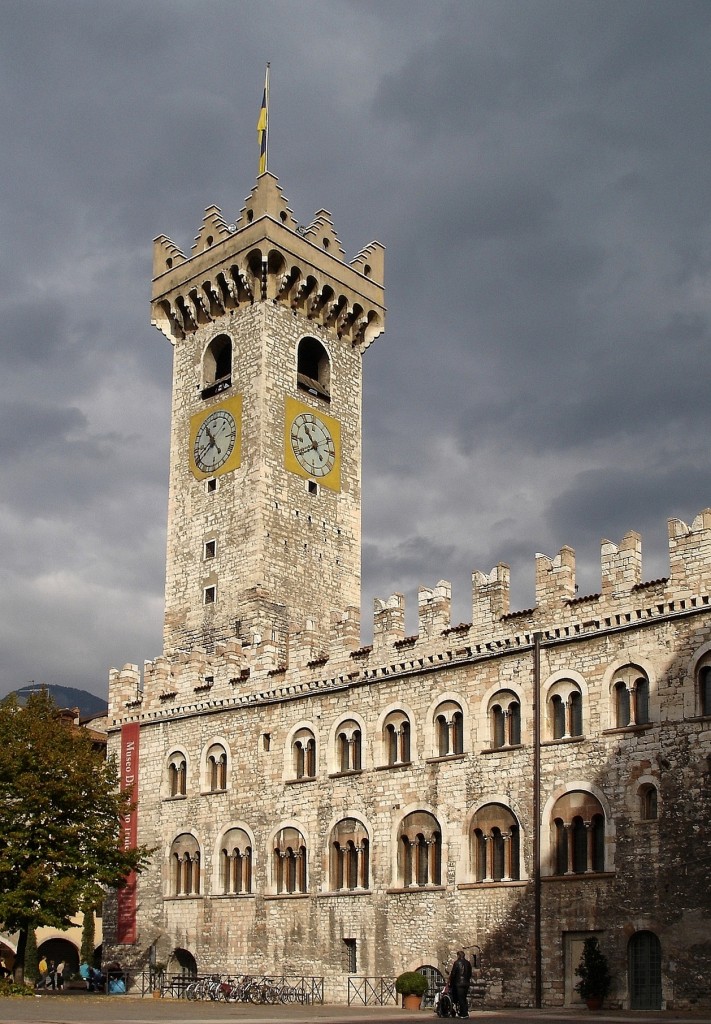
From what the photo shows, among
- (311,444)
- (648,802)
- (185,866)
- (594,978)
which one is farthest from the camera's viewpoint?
(311,444)

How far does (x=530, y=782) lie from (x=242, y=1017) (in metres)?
10.9

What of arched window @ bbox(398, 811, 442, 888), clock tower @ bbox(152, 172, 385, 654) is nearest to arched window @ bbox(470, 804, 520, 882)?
arched window @ bbox(398, 811, 442, 888)

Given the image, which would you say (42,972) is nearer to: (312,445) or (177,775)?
(177,775)

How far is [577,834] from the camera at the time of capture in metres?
36.0

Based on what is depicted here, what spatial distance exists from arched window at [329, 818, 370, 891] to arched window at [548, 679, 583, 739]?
788 centimetres

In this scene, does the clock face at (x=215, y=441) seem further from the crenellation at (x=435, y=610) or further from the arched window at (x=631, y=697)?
the arched window at (x=631, y=697)

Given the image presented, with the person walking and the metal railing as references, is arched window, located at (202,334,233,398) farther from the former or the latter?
the metal railing

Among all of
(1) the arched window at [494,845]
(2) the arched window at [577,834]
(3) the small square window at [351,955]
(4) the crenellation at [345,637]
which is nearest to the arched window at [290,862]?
(3) the small square window at [351,955]

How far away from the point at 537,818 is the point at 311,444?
24463 mm

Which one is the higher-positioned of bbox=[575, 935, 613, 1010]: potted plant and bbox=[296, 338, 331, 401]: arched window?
bbox=[296, 338, 331, 401]: arched window

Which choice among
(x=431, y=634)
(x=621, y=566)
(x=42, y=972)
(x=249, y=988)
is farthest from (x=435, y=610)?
(x=42, y=972)

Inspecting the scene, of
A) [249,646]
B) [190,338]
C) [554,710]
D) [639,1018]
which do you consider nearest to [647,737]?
[554,710]

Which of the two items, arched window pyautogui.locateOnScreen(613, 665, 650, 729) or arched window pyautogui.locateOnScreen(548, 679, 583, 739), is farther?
arched window pyautogui.locateOnScreen(548, 679, 583, 739)

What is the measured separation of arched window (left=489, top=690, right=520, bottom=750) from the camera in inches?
1503
